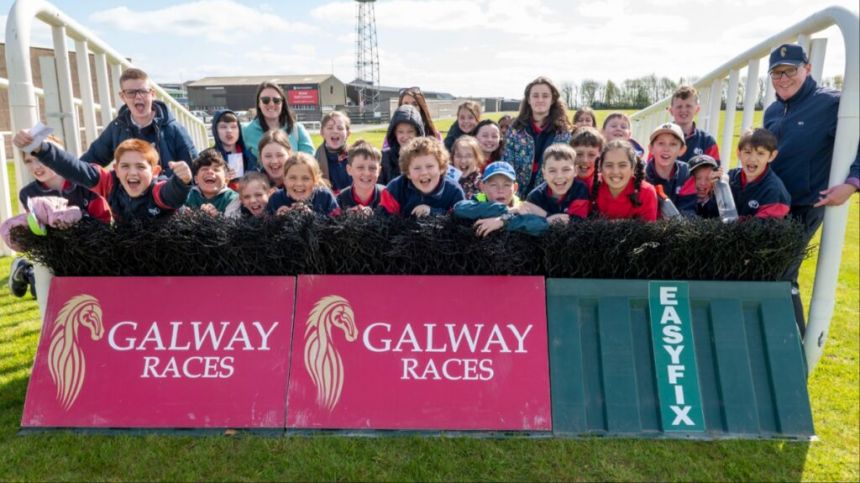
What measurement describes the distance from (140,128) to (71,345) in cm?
178

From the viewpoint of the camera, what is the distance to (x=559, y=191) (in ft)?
10.7

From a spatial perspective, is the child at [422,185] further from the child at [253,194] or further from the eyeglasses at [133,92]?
the eyeglasses at [133,92]

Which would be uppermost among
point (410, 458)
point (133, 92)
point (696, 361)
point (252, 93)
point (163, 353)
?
point (252, 93)

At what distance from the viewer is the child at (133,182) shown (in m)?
2.99

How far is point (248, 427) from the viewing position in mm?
2689

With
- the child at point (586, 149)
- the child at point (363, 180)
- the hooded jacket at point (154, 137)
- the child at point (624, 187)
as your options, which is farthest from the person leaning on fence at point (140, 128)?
the child at point (624, 187)

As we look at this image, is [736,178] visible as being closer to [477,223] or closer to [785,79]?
[785,79]

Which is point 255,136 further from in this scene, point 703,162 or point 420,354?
point 703,162

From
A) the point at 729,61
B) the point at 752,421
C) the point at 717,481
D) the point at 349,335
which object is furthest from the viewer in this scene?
the point at 729,61

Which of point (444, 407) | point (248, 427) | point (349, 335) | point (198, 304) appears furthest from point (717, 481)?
point (198, 304)

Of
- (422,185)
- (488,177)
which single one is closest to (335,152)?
(422,185)

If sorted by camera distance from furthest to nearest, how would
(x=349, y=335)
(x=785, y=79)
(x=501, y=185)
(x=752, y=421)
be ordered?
(x=501, y=185)
(x=785, y=79)
(x=349, y=335)
(x=752, y=421)

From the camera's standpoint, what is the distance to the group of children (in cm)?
304

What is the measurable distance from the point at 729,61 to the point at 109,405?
17.4 ft
